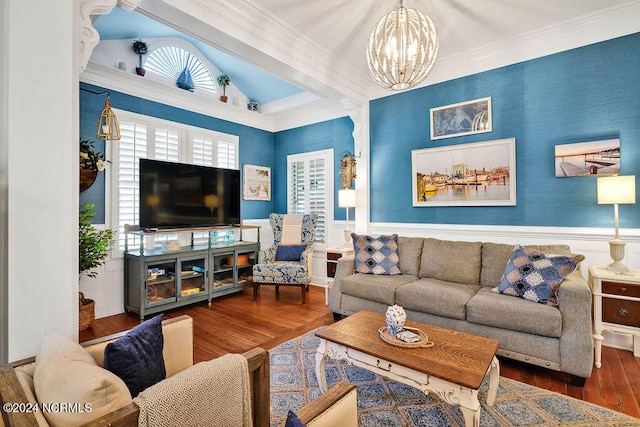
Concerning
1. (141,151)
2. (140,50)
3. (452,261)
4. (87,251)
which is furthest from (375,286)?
(140,50)

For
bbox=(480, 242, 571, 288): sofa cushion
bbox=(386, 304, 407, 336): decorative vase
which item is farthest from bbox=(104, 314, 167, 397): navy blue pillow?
bbox=(480, 242, 571, 288): sofa cushion

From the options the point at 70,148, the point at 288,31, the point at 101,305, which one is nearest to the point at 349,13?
the point at 288,31

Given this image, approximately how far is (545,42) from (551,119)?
0.81 meters

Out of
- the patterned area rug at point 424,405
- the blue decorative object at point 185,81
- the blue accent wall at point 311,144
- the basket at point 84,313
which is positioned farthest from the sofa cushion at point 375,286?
the blue decorative object at point 185,81

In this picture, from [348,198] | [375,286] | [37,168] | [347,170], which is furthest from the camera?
[347,170]

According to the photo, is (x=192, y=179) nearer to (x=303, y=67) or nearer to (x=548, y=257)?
(x=303, y=67)

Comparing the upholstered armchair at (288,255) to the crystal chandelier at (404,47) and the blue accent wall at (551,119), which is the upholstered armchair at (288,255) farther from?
the crystal chandelier at (404,47)

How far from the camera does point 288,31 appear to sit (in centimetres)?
321

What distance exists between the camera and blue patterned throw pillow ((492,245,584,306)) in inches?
96.2

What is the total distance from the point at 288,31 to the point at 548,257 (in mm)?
3218

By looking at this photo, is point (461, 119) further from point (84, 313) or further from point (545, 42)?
point (84, 313)

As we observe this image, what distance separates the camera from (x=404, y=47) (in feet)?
7.09

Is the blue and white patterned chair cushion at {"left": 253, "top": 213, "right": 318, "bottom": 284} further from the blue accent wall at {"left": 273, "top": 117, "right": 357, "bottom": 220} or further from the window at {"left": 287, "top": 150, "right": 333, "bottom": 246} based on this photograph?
the blue accent wall at {"left": 273, "top": 117, "right": 357, "bottom": 220}

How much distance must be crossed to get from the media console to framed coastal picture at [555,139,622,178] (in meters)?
3.99
